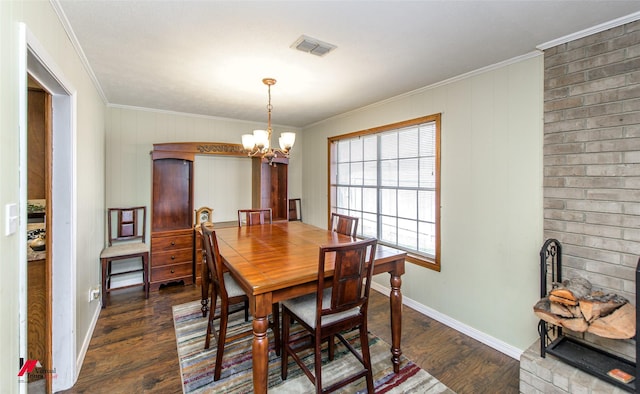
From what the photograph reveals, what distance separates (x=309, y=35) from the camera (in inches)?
80.4

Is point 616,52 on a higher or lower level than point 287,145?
higher

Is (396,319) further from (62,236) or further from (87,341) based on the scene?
(87,341)

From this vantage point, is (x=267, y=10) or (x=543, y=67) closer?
(x=267, y=10)

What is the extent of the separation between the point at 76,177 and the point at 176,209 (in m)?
2.25

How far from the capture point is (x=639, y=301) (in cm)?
153

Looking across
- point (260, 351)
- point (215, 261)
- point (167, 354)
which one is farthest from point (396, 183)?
point (167, 354)

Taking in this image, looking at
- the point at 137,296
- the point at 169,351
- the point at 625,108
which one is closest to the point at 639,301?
the point at 625,108

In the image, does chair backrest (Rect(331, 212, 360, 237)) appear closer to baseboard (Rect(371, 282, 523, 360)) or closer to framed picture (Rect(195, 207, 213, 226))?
baseboard (Rect(371, 282, 523, 360))

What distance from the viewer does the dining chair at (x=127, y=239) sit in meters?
3.62

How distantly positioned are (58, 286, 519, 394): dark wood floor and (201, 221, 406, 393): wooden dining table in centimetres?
46

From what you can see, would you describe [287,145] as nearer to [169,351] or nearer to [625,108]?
[169,351]

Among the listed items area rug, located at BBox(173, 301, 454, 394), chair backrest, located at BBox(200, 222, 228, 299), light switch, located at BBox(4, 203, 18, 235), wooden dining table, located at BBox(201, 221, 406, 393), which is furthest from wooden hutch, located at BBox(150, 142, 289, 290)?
light switch, located at BBox(4, 203, 18, 235)

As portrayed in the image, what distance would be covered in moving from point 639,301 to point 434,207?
177 centimetres

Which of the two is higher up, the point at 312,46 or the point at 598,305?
the point at 312,46
